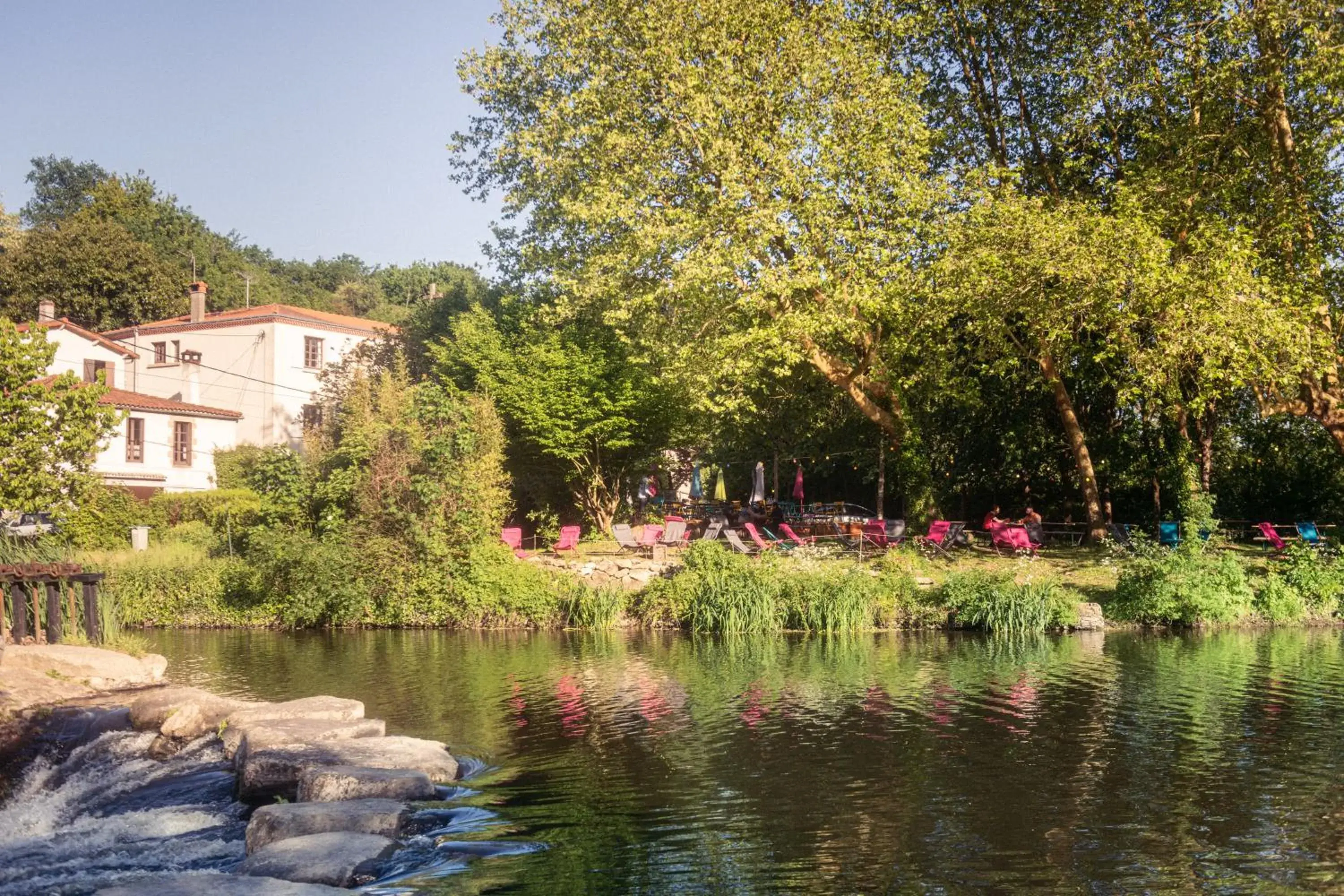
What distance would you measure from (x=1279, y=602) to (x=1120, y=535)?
475 centimetres

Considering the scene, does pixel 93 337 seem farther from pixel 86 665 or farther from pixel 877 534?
pixel 86 665

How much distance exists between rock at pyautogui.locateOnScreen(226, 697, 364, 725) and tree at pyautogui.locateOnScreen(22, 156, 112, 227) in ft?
270

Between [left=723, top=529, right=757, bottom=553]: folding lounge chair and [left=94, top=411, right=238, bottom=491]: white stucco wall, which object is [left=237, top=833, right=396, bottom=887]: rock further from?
[left=94, top=411, right=238, bottom=491]: white stucco wall

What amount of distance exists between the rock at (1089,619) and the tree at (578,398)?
1215cm

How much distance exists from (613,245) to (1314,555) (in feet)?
51.3

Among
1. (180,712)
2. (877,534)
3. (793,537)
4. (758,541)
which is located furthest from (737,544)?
(180,712)

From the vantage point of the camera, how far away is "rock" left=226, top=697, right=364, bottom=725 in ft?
41.2

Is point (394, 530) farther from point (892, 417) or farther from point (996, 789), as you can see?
point (996, 789)

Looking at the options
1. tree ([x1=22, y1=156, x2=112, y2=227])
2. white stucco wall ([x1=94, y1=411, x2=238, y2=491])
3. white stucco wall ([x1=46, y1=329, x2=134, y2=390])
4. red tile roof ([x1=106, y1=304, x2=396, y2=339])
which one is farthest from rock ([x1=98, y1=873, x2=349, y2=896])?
tree ([x1=22, y1=156, x2=112, y2=227])

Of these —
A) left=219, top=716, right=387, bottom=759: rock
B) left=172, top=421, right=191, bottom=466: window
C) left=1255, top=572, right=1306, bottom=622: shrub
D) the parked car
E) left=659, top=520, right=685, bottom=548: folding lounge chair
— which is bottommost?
left=219, top=716, right=387, bottom=759: rock

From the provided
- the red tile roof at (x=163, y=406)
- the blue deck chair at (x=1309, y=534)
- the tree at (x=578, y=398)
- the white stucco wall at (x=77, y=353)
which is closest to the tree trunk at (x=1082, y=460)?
the blue deck chair at (x=1309, y=534)

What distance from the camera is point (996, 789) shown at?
33.2 ft

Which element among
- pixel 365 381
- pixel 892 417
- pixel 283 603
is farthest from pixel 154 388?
pixel 892 417

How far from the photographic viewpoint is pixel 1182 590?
820 inches
